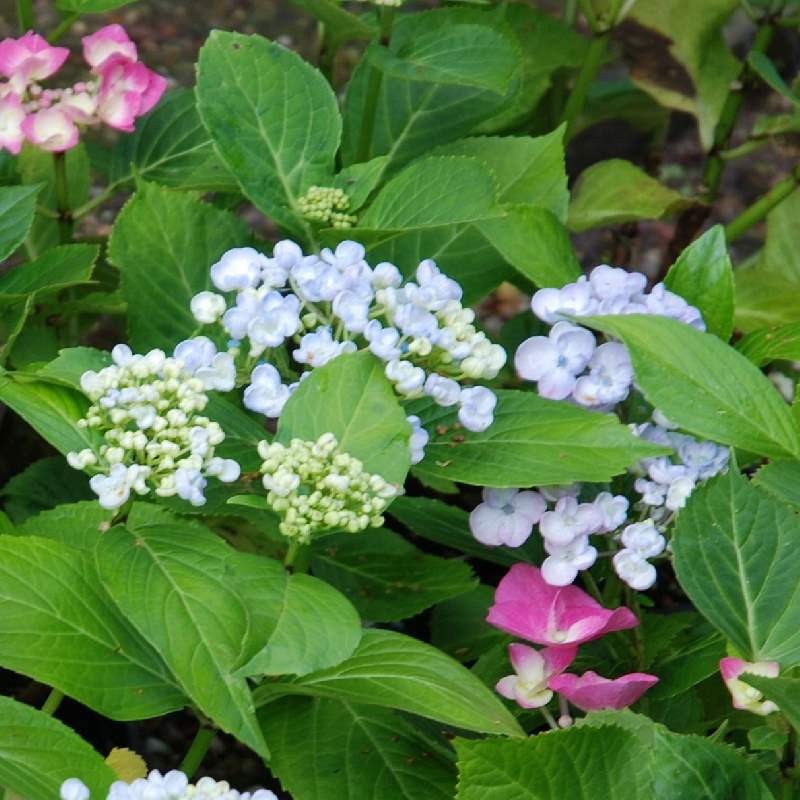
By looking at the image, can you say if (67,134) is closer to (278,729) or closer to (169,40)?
(278,729)

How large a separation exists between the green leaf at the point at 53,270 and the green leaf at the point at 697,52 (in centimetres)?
88

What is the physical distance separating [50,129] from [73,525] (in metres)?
0.44

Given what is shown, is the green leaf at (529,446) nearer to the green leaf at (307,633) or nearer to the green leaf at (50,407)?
the green leaf at (307,633)

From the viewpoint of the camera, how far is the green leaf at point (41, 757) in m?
0.95

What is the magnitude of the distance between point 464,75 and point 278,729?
642mm

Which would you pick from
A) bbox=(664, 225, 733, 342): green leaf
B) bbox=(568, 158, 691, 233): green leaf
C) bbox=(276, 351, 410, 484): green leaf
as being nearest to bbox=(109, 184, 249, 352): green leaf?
bbox=(276, 351, 410, 484): green leaf

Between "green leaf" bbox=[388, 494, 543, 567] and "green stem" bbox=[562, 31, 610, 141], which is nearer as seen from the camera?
"green leaf" bbox=[388, 494, 543, 567]

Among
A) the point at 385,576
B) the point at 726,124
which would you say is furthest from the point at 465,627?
the point at 726,124

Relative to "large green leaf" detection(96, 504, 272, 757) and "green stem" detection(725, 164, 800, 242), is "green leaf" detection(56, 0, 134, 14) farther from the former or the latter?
"green stem" detection(725, 164, 800, 242)

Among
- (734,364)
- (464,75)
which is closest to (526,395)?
(734,364)

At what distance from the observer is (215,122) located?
1.30m

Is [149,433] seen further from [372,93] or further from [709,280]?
[372,93]

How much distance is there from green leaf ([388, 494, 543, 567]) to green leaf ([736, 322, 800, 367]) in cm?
24

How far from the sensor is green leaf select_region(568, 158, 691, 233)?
1.81 metres
